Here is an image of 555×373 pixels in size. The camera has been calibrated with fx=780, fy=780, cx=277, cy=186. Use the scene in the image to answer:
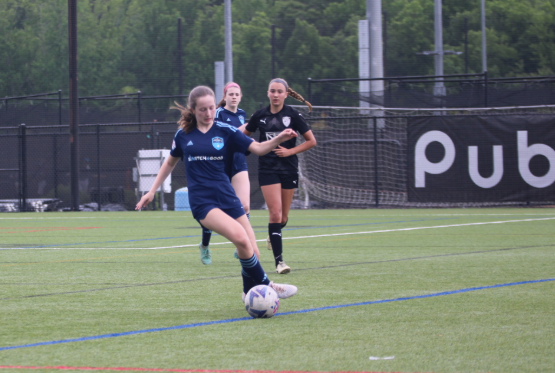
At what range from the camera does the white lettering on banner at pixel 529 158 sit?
18391 mm

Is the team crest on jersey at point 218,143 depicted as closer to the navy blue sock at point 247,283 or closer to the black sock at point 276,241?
the navy blue sock at point 247,283

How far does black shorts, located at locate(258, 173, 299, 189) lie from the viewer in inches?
319

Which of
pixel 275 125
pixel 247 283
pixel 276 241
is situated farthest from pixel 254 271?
pixel 275 125

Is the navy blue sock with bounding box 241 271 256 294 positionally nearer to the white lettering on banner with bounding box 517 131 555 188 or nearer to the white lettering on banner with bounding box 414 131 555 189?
the white lettering on banner with bounding box 414 131 555 189

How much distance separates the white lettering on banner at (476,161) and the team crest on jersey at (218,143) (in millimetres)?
14136

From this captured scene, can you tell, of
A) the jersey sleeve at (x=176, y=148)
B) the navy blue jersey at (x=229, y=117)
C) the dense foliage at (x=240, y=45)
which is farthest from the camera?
the dense foliage at (x=240, y=45)

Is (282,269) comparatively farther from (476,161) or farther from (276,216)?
(476,161)

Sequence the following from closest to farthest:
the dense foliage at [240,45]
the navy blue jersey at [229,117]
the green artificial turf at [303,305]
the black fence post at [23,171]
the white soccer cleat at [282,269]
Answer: the green artificial turf at [303,305] < the white soccer cleat at [282,269] < the navy blue jersey at [229,117] < the black fence post at [23,171] < the dense foliage at [240,45]

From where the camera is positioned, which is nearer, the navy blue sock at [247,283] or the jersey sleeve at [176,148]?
the navy blue sock at [247,283]

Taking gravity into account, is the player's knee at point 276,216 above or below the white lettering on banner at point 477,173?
below

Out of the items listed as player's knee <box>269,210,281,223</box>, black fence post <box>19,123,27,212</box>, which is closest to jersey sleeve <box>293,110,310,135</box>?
player's knee <box>269,210,281,223</box>

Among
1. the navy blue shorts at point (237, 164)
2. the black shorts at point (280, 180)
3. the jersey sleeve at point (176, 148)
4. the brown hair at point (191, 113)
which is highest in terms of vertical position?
the brown hair at point (191, 113)

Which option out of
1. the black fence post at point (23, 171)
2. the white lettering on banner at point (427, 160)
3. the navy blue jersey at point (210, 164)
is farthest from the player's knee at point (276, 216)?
the black fence post at point (23, 171)

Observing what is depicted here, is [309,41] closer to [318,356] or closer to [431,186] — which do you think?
[431,186]
